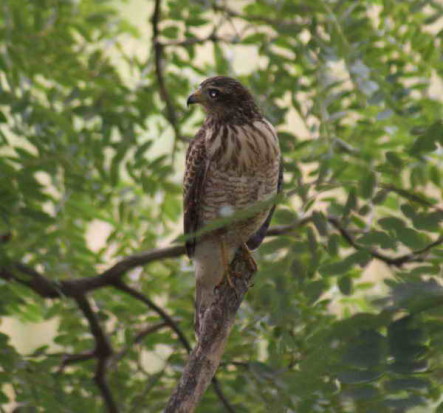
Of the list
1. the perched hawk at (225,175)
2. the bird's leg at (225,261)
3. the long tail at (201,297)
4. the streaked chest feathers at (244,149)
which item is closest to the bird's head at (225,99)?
the perched hawk at (225,175)

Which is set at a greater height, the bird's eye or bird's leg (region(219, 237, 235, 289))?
the bird's eye

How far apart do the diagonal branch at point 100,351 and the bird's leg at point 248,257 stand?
72 cm

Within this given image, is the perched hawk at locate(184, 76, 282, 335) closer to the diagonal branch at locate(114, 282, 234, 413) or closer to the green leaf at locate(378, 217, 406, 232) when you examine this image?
the diagonal branch at locate(114, 282, 234, 413)

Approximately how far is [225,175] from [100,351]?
997mm

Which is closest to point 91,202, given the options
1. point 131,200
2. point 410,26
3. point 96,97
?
point 131,200

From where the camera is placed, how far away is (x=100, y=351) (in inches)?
129

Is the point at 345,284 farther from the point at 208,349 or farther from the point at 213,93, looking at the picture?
the point at 213,93

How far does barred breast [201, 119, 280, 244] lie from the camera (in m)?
3.01

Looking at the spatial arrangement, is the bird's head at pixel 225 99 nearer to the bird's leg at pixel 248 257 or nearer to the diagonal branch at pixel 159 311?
the bird's leg at pixel 248 257

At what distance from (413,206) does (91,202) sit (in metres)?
2.39

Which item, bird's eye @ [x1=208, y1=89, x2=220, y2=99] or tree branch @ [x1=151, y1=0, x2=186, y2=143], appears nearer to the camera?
bird's eye @ [x1=208, y1=89, x2=220, y2=99]

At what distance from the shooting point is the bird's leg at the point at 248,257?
121 inches

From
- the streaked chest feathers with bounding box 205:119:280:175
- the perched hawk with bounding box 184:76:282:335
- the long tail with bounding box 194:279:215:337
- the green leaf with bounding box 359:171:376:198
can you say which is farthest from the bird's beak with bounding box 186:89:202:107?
the green leaf with bounding box 359:171:376:198

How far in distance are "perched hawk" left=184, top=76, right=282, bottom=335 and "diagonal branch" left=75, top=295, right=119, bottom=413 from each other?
0.49 metres
